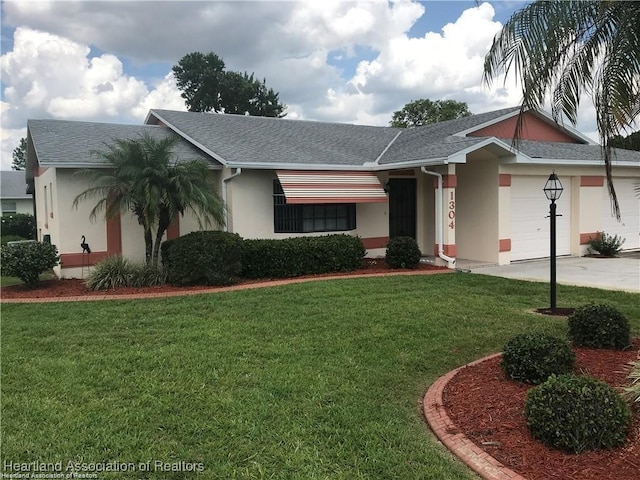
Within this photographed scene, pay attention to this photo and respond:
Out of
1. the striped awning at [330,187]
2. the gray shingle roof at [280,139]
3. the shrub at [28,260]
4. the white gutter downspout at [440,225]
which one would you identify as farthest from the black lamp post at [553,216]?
the shrub at [28,260]

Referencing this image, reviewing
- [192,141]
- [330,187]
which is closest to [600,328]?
[330,187]

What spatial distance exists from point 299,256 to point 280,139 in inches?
206

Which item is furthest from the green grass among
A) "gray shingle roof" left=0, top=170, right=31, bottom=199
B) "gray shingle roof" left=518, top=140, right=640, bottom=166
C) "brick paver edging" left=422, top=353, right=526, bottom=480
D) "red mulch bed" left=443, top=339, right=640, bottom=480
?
"gray shingle roof" left=0, top=170, right=31, bottom=199

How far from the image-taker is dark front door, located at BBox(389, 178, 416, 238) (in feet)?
55.4

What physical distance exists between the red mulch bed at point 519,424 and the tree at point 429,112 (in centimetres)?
3813

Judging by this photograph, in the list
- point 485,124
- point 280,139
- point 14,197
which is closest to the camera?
point 280,139

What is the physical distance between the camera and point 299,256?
1302 centimetres

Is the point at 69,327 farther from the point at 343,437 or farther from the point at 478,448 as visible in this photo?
the point at 478,448

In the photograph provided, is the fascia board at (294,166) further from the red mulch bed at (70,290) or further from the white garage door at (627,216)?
the white garage door at (627,216)

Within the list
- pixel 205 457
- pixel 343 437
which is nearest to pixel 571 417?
pixel 343 437

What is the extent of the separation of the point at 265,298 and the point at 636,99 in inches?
275

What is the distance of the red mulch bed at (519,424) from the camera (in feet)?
12.1

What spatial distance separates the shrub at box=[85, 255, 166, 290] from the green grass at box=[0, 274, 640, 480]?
Answer: 1656 mm

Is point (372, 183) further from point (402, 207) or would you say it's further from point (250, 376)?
point (250, 376)
